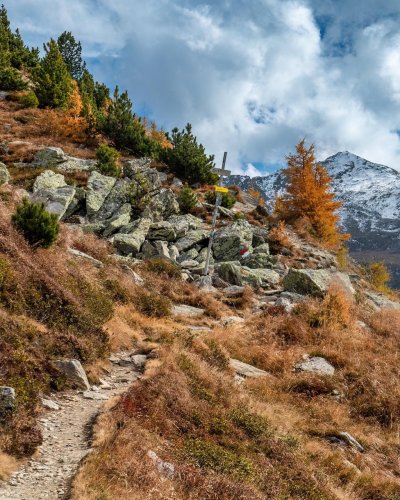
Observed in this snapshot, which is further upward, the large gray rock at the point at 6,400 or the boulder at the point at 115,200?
the boulder at the point at 115,200

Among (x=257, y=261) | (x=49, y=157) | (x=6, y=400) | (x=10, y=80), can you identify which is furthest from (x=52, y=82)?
(x=6, y=400)

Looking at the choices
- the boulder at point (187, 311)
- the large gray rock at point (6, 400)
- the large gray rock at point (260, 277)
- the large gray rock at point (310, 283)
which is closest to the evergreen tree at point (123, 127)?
the large gray rock at point (260, 277)

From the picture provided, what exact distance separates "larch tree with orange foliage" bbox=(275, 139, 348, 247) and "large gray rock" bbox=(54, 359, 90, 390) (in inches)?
1276

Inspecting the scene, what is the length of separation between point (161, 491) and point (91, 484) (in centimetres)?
94

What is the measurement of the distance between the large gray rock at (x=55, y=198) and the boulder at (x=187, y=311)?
9.73 metres

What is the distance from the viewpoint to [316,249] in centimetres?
3428

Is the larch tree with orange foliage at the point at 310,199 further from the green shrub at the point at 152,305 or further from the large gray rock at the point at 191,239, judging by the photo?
the green shrub at the point at 152,305

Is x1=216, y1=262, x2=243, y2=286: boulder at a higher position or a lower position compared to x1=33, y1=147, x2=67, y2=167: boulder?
lower

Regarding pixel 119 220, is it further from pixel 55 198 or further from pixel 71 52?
pixel 71 52

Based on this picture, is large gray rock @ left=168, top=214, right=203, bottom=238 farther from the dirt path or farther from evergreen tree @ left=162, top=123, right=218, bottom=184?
the dirt path

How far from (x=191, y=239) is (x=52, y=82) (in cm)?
2953

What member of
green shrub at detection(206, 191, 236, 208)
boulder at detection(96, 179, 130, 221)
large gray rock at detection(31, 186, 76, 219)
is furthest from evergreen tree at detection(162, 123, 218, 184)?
large gray rock at detection(31, 186, 76, 219)

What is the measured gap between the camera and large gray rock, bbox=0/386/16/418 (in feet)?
20.6

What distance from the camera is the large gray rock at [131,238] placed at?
2428 cm
